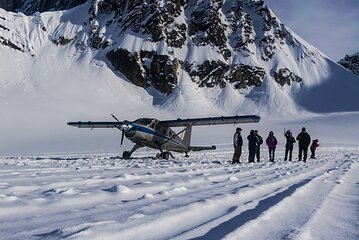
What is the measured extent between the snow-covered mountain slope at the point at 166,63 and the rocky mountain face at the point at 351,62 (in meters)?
29.0

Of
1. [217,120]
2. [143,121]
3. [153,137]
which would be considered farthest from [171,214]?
[217,120]

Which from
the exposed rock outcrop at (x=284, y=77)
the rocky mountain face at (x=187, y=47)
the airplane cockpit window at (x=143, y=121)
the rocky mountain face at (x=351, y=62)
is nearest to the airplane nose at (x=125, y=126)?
the airplane cockpit window at (x=143, y=121)

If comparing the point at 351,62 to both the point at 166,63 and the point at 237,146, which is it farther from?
the point at 237,146

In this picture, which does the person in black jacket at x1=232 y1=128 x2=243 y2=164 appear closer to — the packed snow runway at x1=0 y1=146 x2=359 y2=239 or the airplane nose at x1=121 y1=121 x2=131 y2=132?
the airplane nose at x1=121 y1=121 x2=131 y2=132

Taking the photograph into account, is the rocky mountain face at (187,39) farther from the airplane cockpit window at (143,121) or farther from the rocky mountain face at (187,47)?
the airplane cockpit window at (143,121)

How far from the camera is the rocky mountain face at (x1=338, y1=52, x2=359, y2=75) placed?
414 ft

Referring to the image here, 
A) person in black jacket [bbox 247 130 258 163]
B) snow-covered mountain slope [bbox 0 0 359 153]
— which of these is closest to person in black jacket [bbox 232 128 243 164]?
person in black jacket [bbox 247 130 258 163]

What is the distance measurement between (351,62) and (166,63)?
74.6 meters

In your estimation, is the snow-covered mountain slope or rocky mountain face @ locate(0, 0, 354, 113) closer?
the snow-covered mountain slope

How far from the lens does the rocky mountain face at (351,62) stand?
126125 mm

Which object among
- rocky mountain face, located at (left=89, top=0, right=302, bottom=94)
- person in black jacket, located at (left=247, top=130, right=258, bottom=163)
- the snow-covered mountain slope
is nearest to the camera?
person in black jacket, located at (left=247, top=130, right=258, bottom=163)

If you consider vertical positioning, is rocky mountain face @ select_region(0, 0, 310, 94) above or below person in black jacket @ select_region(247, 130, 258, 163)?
above

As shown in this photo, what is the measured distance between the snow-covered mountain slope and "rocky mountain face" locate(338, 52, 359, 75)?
95.0 ft

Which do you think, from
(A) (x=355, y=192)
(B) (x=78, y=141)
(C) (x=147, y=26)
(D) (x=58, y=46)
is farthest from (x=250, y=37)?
(A) (x=355, y=192)
